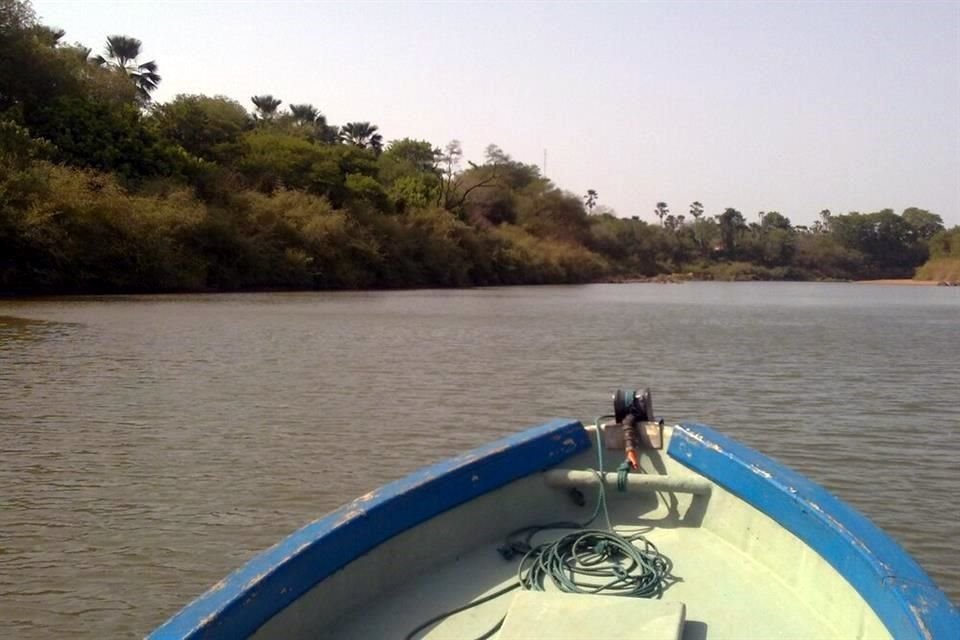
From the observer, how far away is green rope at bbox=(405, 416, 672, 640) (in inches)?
119

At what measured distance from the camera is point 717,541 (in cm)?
345

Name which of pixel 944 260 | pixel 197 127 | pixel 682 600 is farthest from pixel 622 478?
pixel 944 260

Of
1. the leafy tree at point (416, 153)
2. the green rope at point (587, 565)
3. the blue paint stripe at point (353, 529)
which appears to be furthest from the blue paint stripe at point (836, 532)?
the leafy tree at point (416, 153)

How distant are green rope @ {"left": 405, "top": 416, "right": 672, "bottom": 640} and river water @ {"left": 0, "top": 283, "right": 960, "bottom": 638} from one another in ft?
5.77

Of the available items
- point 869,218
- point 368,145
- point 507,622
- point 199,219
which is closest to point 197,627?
point 507,622

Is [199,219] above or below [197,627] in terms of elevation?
above

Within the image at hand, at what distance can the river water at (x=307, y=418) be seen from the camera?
5.02 metres

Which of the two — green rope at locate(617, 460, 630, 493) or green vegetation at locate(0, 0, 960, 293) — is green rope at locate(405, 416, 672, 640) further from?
green vegetation at locate(0, 0, 960, 293)

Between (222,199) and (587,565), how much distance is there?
36.0 meters

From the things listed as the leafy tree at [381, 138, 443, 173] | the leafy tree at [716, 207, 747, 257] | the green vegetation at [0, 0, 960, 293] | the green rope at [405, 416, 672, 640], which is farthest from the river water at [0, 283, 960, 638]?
the leafy tree at [716, 207, 747, 257]

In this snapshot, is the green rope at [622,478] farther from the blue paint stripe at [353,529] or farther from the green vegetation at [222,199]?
the green vegetation at [222,199]

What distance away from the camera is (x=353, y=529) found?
2.84 meters

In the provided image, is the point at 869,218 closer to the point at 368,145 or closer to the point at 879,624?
the point at 368,145

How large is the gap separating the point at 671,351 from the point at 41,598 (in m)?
11.9
